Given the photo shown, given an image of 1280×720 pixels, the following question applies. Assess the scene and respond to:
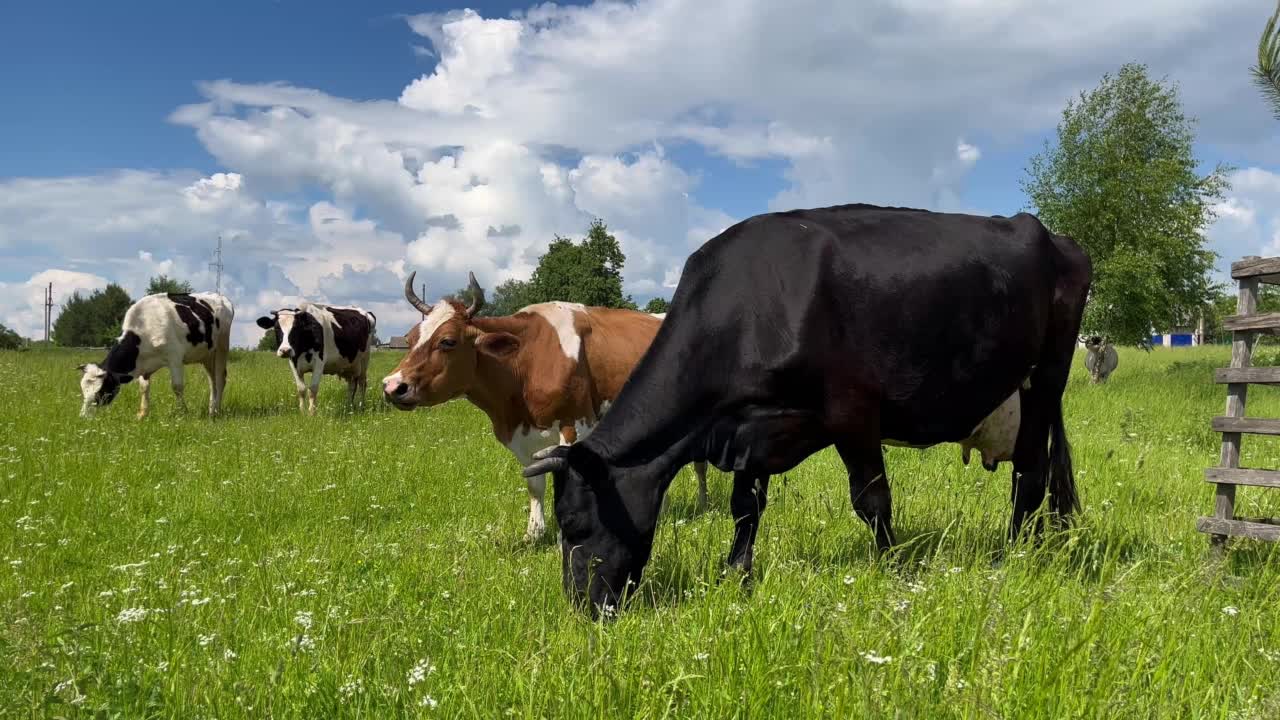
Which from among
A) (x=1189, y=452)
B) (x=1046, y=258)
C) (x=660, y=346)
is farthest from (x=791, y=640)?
(x=1189, y=452)

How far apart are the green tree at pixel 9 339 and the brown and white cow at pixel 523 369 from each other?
200 feet

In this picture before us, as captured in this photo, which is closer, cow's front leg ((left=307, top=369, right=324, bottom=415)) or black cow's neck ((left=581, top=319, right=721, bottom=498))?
black cow's neck ((left=581, top=319, right=721, bottom=498))

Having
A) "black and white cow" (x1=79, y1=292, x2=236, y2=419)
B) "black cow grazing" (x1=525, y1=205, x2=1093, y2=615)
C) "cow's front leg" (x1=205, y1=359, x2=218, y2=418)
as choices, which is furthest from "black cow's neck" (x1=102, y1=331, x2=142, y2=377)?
"black cow grazing" (x1=525, y1=205, x2=1093, y2=615)

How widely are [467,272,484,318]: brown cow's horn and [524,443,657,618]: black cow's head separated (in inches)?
109

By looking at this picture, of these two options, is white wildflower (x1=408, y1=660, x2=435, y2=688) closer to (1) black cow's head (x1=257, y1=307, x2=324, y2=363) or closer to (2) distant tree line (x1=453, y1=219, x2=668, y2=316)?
(1) black cow's head (x1=257, y1=307, x2=324, y2=363)

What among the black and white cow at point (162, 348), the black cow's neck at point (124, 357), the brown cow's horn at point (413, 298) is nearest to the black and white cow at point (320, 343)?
the black and white cow at point (162, 348)

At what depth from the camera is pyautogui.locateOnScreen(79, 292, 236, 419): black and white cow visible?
50.2 ft

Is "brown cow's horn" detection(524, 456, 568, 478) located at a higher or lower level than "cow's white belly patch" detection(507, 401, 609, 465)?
higher

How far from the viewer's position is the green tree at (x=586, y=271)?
6419cm

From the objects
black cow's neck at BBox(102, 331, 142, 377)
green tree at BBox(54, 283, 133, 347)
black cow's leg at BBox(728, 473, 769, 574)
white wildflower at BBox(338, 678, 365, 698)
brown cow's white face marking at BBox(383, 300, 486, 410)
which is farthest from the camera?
green tree at BBox(54, 283, 133, 347)

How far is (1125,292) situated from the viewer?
90.6 ft

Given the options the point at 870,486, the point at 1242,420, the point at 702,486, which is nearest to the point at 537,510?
the point at 702,486

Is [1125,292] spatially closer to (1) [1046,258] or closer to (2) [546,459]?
(1) [1046,258]

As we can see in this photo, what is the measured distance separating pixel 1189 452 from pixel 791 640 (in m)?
10.5
